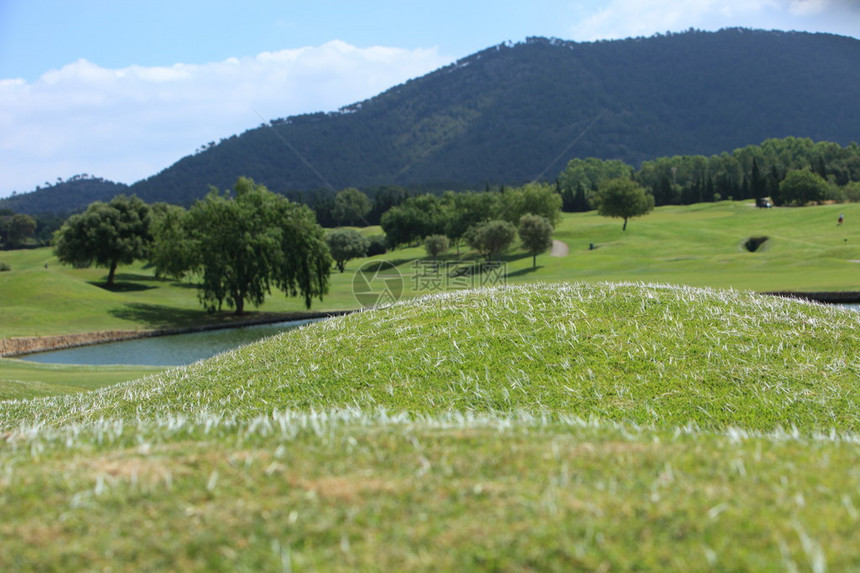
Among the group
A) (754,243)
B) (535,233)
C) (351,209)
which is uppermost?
(351,209)

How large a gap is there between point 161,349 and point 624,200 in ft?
245

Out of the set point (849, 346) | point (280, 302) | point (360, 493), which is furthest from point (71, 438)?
point (280, 302)

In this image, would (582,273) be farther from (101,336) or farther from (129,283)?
(129,283)

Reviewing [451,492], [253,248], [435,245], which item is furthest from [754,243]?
[451,492]

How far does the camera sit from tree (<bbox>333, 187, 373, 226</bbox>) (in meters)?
164

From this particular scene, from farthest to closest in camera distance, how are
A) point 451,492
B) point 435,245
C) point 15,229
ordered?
point 15,229 < point 435,245 < point 451,492

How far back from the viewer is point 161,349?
37.0 m

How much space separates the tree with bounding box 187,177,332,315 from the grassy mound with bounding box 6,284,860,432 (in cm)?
3355

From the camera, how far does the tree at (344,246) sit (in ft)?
313

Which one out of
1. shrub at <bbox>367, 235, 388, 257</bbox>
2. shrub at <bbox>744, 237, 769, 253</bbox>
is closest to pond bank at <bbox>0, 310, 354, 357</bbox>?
shrub at <bbox>744, 237, 769, 253</bbox>

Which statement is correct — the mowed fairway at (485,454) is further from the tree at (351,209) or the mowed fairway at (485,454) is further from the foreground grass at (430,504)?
the tree at (351,209)

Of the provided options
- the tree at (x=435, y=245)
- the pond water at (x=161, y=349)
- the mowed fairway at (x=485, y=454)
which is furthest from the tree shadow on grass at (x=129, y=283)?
the mowed fairway at (x=485, y=454)

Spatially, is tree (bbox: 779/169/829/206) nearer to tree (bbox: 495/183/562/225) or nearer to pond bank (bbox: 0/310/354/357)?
tree (bbox: 495/183/562/225)

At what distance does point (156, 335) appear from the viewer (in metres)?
42.8
